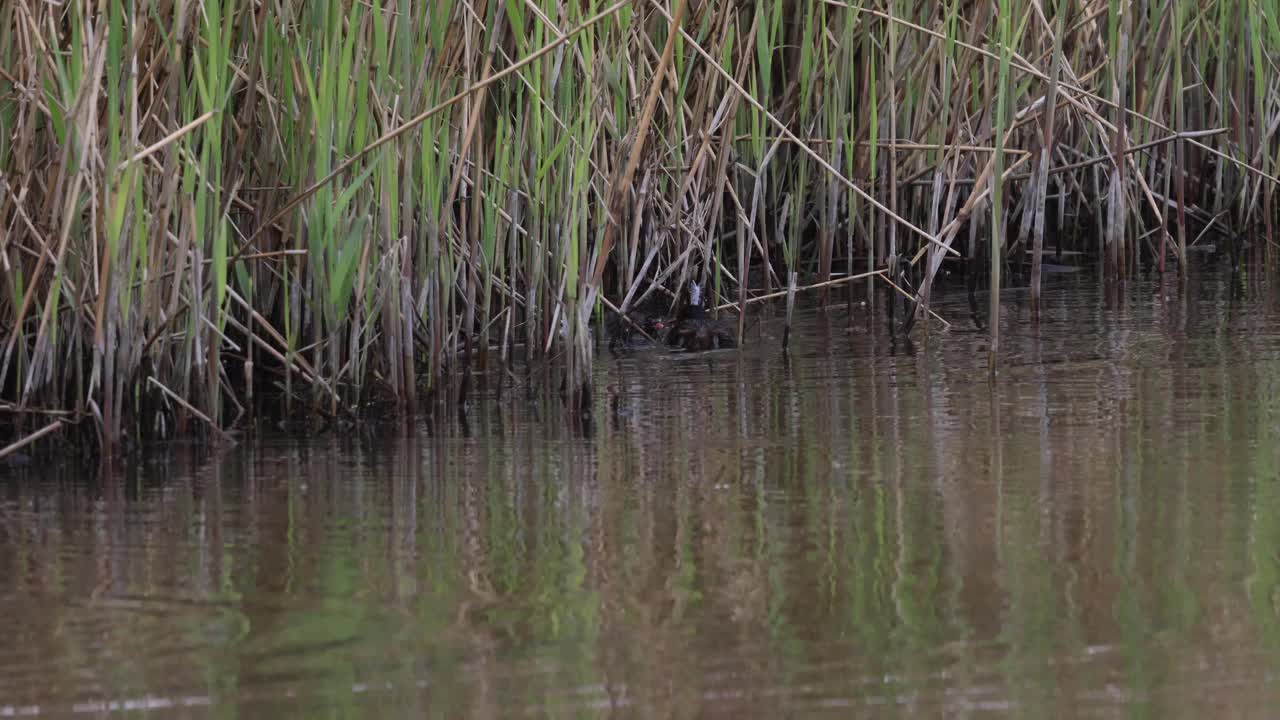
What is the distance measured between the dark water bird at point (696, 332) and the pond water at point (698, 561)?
27.4 inches

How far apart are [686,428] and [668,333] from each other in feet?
4.37

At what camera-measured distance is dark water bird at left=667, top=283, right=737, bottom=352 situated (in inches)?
193

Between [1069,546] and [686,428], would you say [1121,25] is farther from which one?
[1069,546]

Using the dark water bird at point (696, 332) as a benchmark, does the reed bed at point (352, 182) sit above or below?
above

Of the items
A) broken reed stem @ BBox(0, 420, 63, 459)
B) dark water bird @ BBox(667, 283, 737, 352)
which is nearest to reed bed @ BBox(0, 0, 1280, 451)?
broken reed stem @ BBox(0, 420, 63, 459)

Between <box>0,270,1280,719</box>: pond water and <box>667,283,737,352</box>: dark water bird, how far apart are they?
69 centimetres

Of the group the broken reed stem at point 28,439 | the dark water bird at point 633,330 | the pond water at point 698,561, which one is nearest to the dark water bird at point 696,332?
the dark water bird at point 633,330

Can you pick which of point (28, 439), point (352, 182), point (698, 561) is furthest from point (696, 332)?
point (698, 561)

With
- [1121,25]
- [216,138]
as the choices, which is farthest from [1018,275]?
[216,138]

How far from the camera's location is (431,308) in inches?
151

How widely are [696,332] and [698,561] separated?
2440mm

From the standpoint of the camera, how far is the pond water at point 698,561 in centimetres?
195

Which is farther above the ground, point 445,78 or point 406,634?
point 445,78

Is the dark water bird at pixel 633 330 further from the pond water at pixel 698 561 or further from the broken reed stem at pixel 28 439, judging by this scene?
the broken reed stem at pixel 28 439
